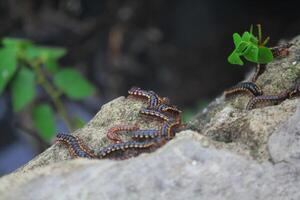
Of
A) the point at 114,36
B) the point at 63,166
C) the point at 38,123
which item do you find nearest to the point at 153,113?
the point at 63,166

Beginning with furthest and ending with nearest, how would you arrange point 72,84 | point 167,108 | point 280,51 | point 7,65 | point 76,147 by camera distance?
point 72,84 → point 7,65 → point 280,51 → point 167,108 → point 76,147

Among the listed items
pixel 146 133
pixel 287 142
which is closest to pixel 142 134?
pixel 146 133

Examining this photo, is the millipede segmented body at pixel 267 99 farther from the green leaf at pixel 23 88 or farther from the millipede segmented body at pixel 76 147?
the green leaf at pixel 23 88

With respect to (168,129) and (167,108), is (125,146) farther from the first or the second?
(167,108)

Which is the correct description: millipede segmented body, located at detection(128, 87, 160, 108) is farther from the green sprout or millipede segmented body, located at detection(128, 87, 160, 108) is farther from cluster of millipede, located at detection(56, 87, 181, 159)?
the green sprout

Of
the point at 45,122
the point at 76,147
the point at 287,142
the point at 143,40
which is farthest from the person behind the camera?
the point at 143,40

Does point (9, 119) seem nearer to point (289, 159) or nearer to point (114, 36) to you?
point (114, 36)

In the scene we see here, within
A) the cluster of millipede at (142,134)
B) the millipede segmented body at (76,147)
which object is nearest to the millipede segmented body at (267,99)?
the cluster of millipede at (142,134)
